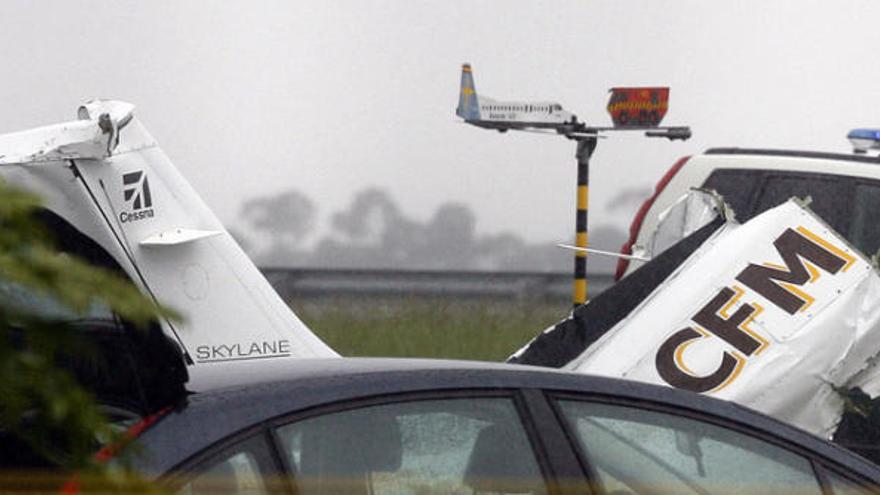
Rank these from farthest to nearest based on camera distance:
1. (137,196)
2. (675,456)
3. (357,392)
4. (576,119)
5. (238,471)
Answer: (576,119) < (137,196) < (675,456) < (357,392) < (238,471)

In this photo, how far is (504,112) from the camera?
7.76m

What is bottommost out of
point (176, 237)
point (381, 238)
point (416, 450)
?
point (381, 238)

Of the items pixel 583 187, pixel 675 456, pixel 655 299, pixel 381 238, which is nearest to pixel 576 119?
pixel 583 187

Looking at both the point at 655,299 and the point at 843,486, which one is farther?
the point at 655,299

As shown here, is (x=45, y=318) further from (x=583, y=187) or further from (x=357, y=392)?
(x=583, y=187)

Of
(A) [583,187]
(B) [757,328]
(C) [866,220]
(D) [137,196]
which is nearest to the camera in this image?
(D) [137,196]

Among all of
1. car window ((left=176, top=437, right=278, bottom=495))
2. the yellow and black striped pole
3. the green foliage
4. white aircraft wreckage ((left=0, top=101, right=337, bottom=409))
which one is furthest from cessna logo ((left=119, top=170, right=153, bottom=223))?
the green foliage

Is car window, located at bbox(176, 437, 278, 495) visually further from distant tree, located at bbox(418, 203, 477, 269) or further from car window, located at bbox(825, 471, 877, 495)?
distant tree, located at bbox(418, 203, 477, 269)

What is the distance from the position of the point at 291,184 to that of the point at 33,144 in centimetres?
223

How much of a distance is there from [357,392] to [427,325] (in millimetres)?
6006

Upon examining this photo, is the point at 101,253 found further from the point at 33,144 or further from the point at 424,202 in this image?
the point at 424,202

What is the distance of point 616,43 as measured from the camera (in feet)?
25.8

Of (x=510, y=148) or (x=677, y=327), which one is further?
(x=510, y=148)

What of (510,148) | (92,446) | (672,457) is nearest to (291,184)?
(510,148)
